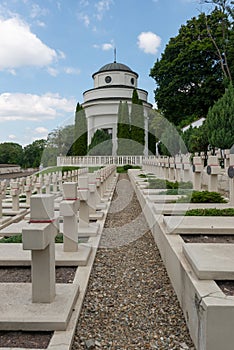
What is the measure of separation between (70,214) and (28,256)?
653mm

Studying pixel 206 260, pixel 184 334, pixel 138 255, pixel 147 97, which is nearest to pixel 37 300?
pixel 184 334

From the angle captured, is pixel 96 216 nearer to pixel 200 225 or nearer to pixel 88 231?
pixel 88 231

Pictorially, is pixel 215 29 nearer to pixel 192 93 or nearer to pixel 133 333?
pixel 192 93

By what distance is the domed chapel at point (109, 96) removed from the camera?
122 feet

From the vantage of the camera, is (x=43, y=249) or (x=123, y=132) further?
(x=123, y=132)

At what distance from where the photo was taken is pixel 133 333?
7.99 ft

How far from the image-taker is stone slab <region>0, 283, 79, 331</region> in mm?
→ 2221

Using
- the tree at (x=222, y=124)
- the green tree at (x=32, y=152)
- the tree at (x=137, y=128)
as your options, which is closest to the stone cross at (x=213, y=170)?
the tree at (x=222, y=124)

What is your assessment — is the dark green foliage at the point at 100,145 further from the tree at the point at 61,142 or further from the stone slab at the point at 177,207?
the stone slab at the point at 177,207

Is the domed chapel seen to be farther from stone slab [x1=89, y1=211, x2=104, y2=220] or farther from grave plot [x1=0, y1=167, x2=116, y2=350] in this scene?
grave plot [x1=0, y1=167, x2=116, y2=350]

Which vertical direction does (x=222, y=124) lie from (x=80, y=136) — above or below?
below

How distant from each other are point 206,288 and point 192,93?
30.7m

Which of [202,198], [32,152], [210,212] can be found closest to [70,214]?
[210,212]

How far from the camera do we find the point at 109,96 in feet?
126
